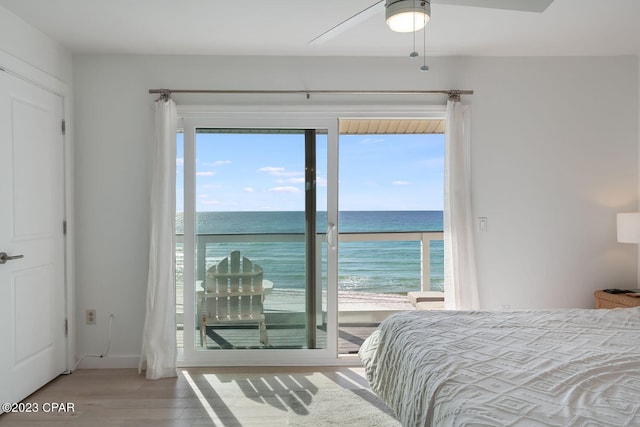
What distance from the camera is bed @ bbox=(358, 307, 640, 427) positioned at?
1177 mm

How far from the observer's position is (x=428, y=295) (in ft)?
15.4

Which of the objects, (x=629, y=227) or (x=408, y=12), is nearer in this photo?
(x=408, y=12)

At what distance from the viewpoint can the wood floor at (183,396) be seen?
8.20 ft

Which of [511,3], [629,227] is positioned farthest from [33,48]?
[629,227]

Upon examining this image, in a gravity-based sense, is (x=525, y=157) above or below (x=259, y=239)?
above

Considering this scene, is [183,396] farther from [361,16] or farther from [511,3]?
[511,3]

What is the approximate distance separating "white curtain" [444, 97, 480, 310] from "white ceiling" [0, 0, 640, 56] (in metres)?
0.59

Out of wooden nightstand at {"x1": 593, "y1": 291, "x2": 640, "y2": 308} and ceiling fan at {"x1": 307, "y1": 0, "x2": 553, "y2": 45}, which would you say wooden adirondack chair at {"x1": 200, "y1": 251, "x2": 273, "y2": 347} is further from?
wooden nightstand at {"x1": 593, "y1": 291, "x2": 640, "y2": 308}

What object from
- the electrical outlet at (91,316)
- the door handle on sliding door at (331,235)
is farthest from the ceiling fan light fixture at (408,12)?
the electrical outlet at (91,316)

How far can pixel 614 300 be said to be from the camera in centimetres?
308

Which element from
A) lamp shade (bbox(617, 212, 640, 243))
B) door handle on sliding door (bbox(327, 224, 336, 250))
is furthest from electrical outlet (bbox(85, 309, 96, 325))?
lamp shade (bbox(617, 212, 640, 243))

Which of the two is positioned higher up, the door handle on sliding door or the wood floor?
the door handle on sliding door

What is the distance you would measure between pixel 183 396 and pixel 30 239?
1.48 m

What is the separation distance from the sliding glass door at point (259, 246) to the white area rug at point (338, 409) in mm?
617
